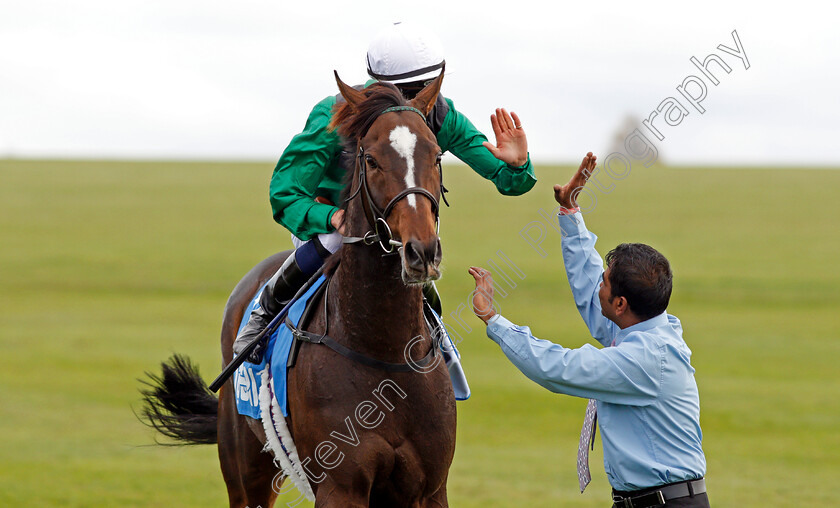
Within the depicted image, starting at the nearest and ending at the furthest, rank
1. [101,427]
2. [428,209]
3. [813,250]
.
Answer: [428,209] < [101,427] < [813,250]

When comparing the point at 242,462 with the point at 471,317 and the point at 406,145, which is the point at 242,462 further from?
the point at 471,317

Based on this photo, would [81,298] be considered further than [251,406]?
Yes

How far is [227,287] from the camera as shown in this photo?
2533 centimetres

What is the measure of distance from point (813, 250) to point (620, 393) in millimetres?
28214

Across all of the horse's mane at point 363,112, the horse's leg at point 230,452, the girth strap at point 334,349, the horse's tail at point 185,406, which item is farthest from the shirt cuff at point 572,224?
the horse's tail at point 185,406

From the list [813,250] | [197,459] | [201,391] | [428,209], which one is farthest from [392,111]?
[813,250]

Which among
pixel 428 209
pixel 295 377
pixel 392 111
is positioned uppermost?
pixel 392 111

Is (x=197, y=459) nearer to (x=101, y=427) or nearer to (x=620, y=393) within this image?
(x=101, y=427)

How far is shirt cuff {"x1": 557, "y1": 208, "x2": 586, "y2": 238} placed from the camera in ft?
14.5

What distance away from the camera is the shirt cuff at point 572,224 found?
14.5 ft

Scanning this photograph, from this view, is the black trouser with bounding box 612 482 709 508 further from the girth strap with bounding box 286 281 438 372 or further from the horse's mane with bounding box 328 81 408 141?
the horse's mane with bounding box 328 81 408 141

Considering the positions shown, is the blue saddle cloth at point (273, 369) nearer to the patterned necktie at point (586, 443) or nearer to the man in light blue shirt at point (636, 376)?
the man in light blue shirt at point (636, 376)

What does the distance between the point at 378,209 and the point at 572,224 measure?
3.92 ft

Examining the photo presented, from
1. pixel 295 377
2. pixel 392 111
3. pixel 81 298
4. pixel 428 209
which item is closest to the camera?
pixel 428 209
